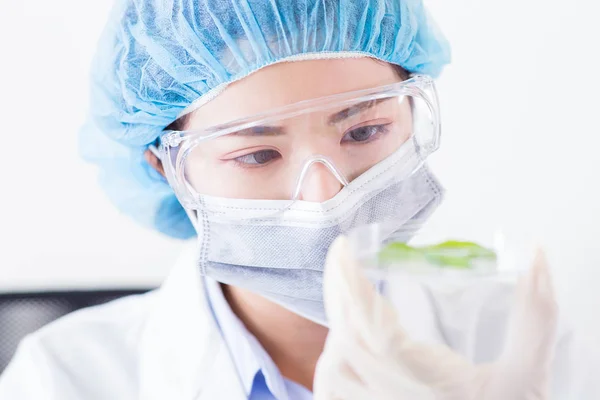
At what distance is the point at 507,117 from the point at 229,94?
3.20ft

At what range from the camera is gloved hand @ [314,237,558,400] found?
81cm

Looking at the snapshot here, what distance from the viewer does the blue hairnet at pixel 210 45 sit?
1152mm

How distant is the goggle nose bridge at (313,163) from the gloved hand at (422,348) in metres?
0.31

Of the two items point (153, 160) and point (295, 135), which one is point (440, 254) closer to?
point (295, 135)

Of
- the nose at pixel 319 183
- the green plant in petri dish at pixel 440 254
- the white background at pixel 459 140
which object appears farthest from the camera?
the white background at pixel 459 140

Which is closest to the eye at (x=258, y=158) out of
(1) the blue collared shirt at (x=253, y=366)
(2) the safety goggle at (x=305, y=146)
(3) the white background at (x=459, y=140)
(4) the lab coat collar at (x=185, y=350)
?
(2) the safety goggle at (x=305, y=146)

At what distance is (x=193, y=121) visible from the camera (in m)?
1.24

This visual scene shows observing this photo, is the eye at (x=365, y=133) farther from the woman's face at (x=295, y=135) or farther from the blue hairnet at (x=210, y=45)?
the blue hairnet at (x=210, y=45)

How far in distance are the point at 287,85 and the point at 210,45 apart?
0.48 feet

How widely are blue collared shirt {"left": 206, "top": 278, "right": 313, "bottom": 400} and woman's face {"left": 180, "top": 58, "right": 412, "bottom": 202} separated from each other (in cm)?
30

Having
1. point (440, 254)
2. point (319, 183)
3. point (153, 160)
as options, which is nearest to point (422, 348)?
point (440, 254)

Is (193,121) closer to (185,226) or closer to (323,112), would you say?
(323,112)

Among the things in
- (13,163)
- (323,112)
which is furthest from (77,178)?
(323,112)

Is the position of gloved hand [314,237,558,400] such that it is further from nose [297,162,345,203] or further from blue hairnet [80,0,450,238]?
blue hairnet [80,0,450,238]
